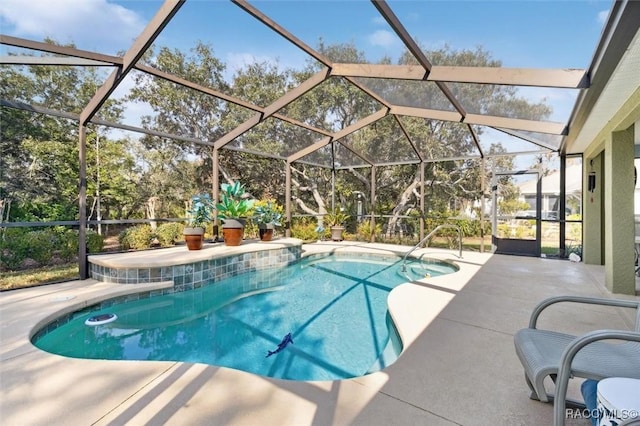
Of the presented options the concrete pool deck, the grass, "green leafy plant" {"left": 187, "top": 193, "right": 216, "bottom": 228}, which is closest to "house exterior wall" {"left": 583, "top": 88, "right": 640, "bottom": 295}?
the concrete pool deck

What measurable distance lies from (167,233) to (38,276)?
9.59 ft

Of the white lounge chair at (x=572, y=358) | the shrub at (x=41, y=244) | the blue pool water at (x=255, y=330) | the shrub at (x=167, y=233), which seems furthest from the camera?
the shrub at (x=167, y=233)

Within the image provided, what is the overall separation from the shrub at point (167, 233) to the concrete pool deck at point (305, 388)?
494cm

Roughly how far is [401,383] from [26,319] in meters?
4.12

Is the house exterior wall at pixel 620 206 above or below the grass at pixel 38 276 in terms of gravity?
above

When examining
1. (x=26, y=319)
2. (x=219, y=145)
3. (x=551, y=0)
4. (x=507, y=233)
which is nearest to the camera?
(x=551, y=0)

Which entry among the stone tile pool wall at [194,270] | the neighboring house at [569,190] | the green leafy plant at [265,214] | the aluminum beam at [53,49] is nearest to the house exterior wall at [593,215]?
the neighboring house at [569,190]

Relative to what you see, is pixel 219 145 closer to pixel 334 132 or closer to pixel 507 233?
pixel 334 132

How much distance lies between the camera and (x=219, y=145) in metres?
7.95

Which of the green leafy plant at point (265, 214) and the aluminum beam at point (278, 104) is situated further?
the green leafy plant at point (265, 214)

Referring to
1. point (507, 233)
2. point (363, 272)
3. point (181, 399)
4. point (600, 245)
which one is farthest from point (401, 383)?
point (507, 233)

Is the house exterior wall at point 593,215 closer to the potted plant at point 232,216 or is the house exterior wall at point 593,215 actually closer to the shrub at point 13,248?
the potted plant at point 232,216

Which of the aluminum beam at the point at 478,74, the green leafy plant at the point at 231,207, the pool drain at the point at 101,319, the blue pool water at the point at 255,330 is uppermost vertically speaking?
the aluminum beam at the point at 478,74

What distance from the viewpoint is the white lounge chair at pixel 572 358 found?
56.6 inches
